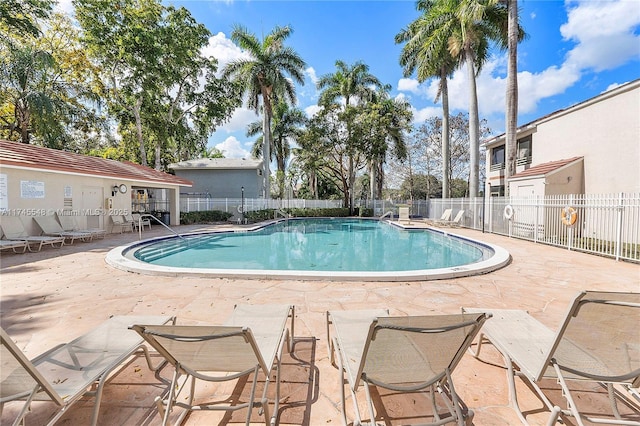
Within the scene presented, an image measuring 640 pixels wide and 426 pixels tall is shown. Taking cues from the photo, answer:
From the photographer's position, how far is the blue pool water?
29.3ft

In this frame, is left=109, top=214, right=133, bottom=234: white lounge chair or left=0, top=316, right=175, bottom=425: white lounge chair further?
left=109, top=214, right=133, bottom=234: white lounge chair

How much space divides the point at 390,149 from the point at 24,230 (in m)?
25.2

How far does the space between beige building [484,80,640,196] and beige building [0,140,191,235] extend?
18475mm

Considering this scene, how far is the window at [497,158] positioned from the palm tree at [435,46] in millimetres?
3202

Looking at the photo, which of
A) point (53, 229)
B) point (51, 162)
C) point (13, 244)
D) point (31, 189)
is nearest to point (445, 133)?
point (51, 162)

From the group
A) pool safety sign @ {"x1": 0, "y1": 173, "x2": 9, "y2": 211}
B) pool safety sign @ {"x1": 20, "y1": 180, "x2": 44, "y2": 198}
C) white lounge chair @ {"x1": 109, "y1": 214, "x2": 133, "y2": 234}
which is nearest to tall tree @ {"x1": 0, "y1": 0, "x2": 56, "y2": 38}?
pool safety sign @ {"x1": 20, "y1": 180, "x2": 44, "y2": 198}

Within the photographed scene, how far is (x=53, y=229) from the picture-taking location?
10656mm

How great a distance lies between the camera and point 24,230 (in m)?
9.70

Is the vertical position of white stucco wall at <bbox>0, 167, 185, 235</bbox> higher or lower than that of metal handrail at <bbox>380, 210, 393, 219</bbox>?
higher

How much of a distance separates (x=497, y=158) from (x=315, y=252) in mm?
16744

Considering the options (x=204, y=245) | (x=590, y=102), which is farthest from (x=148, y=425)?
(x=590, y=102)

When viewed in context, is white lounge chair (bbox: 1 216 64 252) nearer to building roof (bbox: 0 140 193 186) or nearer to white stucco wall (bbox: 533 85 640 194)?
building roof (bbox: 0 140 193 186)

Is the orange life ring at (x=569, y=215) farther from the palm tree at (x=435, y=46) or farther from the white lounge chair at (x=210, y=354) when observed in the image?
the palm tree at (x=435, y=46)

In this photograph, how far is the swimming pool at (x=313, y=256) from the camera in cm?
602
